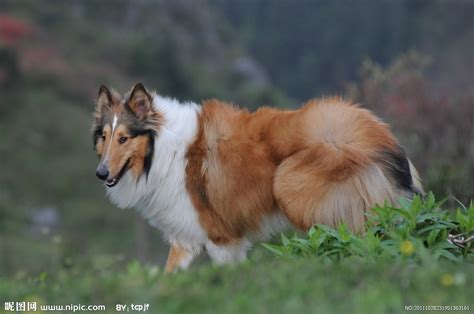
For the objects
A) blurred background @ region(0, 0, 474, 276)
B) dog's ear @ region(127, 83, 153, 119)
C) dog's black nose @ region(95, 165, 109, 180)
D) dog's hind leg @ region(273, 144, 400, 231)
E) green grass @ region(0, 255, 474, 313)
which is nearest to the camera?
green grass @ region(0, 255, 474, 313)

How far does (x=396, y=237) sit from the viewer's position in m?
6.14

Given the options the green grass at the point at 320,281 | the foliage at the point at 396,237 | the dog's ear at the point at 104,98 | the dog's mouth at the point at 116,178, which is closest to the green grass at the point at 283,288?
the green grass at the point at 320,281

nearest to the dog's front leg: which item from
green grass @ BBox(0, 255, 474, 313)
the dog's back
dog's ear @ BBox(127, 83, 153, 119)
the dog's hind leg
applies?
the dog's back

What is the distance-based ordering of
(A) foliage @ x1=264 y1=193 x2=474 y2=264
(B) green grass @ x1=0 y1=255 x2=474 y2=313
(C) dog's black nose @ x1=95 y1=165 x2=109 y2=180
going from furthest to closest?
1. (C) dog's black nose @ x1=95 y1=165 x2=109 y2=180
2. (A) foliage @ x1=264 y1=193 x2=474 y2=264
3. (B) green grass @ x1=0 y1=255 x2=474 y2=313

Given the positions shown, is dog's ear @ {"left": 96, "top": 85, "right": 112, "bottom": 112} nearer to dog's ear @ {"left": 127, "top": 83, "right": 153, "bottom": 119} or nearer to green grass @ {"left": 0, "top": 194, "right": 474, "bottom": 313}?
dog's ear @ {"left": 127, "top": 83, "right": 153, "bottom": 119}

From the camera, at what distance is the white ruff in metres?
8.03

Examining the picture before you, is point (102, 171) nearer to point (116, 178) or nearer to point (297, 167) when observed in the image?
point (116, 178)

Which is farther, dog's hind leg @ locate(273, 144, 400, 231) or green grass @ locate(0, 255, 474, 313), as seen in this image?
dog's hind leg @ locate(273, 144, 400, 231)

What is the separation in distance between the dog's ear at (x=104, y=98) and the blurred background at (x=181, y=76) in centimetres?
151

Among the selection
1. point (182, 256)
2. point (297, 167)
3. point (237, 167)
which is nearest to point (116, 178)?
point (182, 256)

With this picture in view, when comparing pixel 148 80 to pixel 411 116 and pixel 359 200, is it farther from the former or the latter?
pixel 359 200

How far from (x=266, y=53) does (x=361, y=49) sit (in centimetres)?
708

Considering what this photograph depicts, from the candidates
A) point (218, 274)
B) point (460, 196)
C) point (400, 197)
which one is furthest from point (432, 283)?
point (460, 196)

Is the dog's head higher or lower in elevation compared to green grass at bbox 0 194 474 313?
higher
